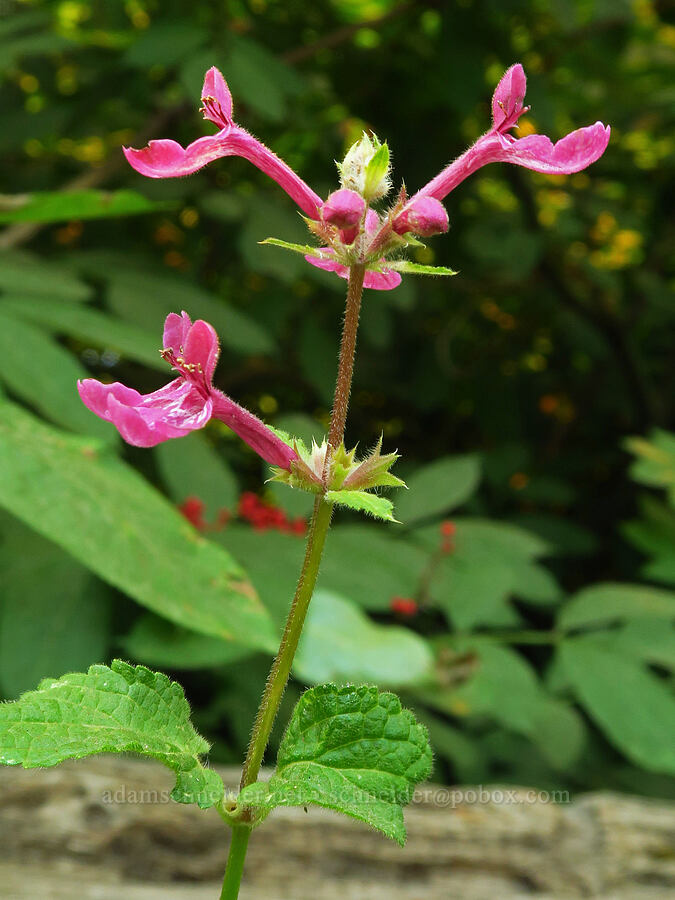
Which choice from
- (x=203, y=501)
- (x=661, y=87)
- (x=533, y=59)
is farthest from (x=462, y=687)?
(x=661, y=87)

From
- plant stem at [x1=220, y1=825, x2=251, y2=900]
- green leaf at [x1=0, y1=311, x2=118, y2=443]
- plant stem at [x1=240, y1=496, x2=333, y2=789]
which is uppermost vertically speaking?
green leaf at [x1=0, y1=311, x2=118, y2=443]

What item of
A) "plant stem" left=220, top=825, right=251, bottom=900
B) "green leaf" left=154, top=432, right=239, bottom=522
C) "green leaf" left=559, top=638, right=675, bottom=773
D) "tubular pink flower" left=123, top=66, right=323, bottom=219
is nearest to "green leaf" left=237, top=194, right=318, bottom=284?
"green leaf" left=154, top=432, right=239, bottom=522

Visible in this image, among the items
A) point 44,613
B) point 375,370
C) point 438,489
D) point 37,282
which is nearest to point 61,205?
point 37,282

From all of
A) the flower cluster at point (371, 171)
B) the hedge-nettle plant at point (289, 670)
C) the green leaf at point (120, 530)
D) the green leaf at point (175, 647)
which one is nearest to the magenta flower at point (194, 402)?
the hedge-nettle plant at point (289, 670)

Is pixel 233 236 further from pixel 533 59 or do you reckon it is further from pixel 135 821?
pixel 135 821

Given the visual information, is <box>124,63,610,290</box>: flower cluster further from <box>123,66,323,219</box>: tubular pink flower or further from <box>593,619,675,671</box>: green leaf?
<box>593,619,675,671</box>: green leaf

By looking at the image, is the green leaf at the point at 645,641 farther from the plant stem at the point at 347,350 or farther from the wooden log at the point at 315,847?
the plant stem at the point at 347,350
